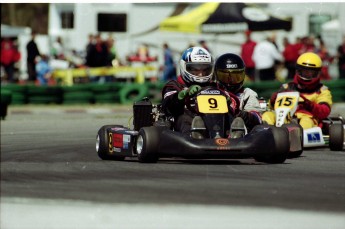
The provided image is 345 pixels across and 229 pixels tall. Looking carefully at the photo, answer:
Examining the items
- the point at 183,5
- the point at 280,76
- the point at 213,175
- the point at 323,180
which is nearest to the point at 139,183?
the point at 213,175

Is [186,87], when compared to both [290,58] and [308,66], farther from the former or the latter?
[290,58]

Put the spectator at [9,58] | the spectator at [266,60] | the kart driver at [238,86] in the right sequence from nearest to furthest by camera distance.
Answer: the kart driver at [238,86] → the spectator at [266,60] → the spectator at [9,58]

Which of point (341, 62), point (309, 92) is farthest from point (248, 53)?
point (309, 92)

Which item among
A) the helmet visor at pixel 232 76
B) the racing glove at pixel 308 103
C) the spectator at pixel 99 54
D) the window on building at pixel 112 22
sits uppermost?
the window on building at pixel 112 22

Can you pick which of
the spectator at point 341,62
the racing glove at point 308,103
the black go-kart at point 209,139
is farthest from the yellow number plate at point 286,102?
the spectator at point 341,62

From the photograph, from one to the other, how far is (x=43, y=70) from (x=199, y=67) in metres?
15.0

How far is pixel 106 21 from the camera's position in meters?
22.9

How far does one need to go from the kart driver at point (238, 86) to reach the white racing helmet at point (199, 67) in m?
0.12

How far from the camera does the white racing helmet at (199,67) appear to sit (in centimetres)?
755

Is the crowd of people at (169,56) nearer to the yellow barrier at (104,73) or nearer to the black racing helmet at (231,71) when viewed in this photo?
the yellow barrier at (104,73)

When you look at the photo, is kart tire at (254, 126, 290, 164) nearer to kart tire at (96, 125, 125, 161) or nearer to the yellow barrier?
kart tire at (96, 125, 125, 161)

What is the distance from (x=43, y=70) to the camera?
22.2 m

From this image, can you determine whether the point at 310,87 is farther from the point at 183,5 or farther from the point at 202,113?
the point at 183,5

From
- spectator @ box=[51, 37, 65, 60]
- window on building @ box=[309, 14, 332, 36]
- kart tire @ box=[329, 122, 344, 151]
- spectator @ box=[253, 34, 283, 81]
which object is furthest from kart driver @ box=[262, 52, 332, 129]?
spectator @ box=[51, 37, 65, 60]
